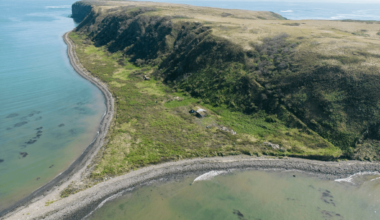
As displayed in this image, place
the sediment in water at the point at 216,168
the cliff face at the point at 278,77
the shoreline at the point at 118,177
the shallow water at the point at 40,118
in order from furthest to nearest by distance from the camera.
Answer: the cliff face at the point at 278,77 → the shallow water at the point at 40,118 → the sediment in water at the point at 216,168 → the shoreline at the point at 118,177

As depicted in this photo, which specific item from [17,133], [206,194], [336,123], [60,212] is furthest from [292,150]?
[17,133]

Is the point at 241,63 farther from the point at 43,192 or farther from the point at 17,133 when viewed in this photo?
the point at 17,133

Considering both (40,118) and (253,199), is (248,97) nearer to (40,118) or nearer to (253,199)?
(253,199)

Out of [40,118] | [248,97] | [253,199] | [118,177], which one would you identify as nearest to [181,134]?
[118,177]

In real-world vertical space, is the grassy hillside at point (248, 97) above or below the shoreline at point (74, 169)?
above

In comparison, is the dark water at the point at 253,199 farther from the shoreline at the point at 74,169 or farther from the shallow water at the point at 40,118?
the shallow water at the point at 40,118

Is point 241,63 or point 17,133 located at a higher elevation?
point 241,63

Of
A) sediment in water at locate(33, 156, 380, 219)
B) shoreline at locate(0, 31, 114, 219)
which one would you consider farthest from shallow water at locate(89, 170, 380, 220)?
shoreline at locate(0, 31, 114, 219)

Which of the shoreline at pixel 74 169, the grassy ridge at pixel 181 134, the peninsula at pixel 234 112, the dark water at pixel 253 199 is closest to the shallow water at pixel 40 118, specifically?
the shoreline at pixel 74 169
